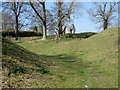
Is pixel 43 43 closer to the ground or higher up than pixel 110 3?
closer to the ground

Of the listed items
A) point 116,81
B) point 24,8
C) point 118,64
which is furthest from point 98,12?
point 116,81

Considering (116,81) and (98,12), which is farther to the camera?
(98,12)

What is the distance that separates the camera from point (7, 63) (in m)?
7.20

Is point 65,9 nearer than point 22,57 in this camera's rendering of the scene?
Result: No

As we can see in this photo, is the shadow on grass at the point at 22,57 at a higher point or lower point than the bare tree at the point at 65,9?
lower

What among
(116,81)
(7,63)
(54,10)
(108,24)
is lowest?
(116,81)

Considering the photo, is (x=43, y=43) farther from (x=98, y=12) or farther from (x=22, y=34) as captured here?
(x=98, y=12)

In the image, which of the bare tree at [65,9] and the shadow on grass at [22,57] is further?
the bare tree at [65,9]

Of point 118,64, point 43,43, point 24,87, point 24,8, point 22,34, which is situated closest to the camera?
point 24,87

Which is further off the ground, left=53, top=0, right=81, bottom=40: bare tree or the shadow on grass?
left=53, top=0, right=81, bottom=40: bare tree

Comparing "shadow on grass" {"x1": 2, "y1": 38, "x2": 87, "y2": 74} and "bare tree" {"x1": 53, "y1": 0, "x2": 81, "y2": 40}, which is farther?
"bare tree" {"x1": 53, "y1": 0, "x2": 81, "y2": 40}

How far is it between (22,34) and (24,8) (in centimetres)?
1163

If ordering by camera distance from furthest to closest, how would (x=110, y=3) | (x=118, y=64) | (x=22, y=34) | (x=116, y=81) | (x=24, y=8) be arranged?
(x=22, y=34), (x=110, y=3), (x=24, y=8), (x=118, y=64), (x=116, y=81)

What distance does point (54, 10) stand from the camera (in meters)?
32.0
